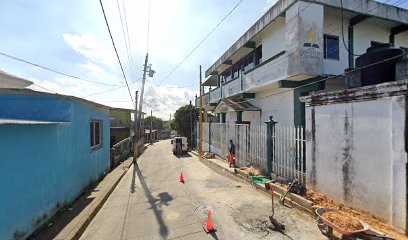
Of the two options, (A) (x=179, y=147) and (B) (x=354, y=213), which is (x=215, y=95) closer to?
(A) (x=179, y=147)

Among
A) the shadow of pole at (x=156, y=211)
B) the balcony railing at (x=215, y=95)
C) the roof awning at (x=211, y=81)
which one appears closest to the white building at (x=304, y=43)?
Result: the balcony railing at (x=215, y=95)

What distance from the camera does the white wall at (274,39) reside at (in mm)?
10133

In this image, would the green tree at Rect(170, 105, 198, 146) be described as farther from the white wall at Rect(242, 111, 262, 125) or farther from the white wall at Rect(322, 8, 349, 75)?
the white wall at Rect(322, 8, 349, 75)

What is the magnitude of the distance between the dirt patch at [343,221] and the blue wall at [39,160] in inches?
240

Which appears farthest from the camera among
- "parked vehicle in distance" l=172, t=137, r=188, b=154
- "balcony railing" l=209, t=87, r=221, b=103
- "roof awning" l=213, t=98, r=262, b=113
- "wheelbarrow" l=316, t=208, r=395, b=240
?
"parked vehicle in distance" l=172, t=137, r=188, b=154

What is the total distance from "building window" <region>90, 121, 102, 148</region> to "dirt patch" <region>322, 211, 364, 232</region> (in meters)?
8.75

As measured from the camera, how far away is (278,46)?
10.5m

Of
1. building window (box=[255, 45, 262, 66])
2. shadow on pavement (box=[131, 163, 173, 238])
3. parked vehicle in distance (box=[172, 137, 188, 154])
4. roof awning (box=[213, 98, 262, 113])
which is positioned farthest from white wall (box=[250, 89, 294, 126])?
parked vehicle in distance (box=[172, 137, 188, 154])

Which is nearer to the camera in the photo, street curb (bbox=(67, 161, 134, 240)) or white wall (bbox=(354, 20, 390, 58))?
street curb (bbox=(67, 161, 134, 240))

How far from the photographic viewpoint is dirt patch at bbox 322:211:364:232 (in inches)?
153

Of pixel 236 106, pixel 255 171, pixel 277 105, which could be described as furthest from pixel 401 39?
pixel 255 171

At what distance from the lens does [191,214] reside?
219 inches

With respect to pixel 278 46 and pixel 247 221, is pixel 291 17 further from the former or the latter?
pixel 247 221

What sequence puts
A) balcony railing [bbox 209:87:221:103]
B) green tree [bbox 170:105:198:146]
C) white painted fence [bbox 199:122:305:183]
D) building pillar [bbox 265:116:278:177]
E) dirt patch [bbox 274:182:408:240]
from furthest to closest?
1. green tree [bbox 170:105:198:146]
2. balcony railing [bbox 209:87:221:103]
3. building pillar [bbox 265:116:278:177]
4. white painted fence [bbox 199:122:305:183]
5. dirt patch [bbox 274:182:408:240]
